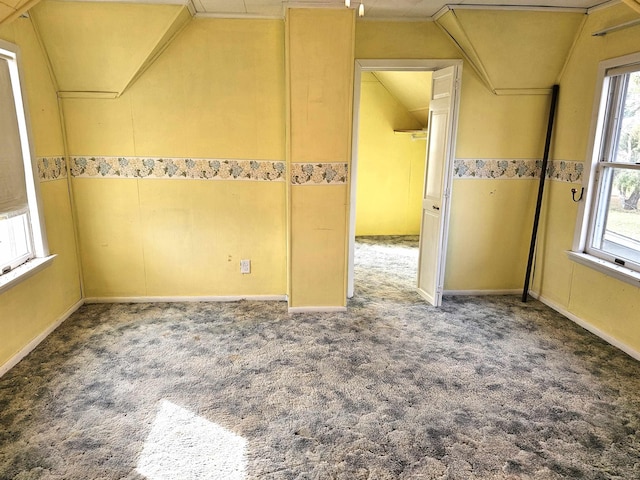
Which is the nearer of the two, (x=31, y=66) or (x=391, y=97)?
(x=31, y=66)

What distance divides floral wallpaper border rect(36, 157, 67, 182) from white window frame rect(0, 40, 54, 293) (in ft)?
0.29

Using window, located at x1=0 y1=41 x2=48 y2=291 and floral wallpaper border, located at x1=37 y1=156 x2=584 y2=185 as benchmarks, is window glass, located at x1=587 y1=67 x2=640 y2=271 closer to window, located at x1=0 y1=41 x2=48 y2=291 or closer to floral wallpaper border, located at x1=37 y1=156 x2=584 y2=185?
floral wallpaper border, located at x1=37 y1=156 x2=584 y2=185

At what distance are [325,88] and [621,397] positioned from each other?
2.69 m

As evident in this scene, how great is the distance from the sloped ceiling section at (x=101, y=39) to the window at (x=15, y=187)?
41 centimetres

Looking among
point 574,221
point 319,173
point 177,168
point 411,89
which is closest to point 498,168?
point 574,221

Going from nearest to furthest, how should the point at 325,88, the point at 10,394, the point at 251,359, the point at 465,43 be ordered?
the point at 10,394 < the point at 251,359 < the point at 325,88 < the point at 465,43

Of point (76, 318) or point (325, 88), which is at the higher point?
point (325, 88)

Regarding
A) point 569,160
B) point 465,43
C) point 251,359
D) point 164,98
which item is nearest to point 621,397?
point 569,160

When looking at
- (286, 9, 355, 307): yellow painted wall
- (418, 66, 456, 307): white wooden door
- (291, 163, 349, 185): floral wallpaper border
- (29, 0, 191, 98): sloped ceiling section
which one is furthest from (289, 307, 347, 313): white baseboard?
(29, 0, 191, 98): sloped ceiling section

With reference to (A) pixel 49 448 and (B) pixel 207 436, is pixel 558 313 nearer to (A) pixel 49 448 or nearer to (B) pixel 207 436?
(B) pixel 207 436

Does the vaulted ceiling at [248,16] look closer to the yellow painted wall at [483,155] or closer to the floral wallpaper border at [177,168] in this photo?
the yellow painted wall at [483,155]

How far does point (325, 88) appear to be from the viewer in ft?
10.1

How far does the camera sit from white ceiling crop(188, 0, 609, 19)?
9.54ft

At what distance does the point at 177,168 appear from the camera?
3391 millimetres
